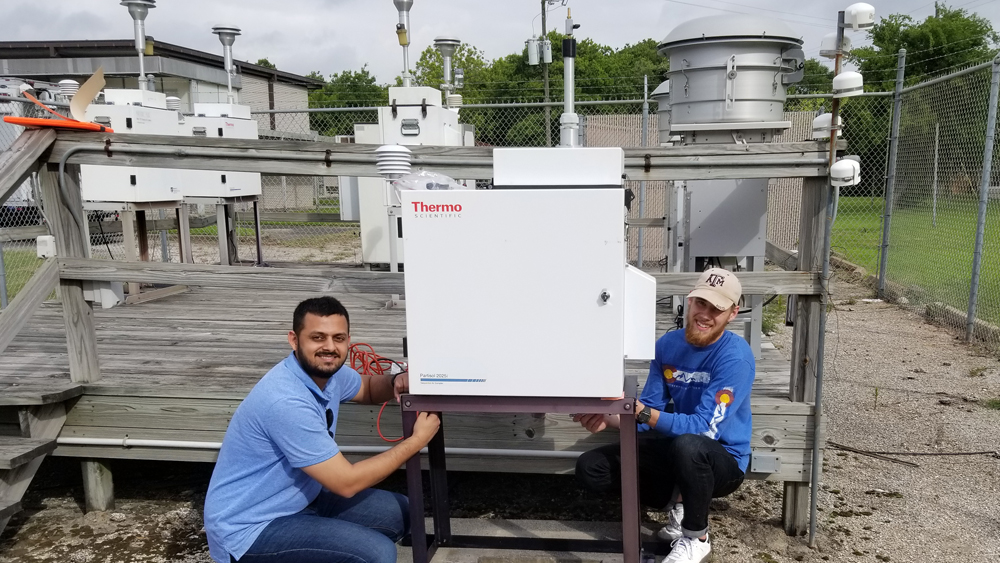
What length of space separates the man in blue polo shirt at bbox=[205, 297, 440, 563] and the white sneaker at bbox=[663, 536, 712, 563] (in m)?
1.00

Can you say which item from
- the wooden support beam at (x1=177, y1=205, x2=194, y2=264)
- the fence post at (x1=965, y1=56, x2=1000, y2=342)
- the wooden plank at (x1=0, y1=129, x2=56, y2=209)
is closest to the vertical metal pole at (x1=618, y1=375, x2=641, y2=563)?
the wooden plank at (x1=0, y1=129, x2=56, y2=209)

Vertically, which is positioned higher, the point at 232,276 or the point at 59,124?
the point at 59,124

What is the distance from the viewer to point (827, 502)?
3.59 m

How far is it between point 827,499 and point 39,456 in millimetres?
3567

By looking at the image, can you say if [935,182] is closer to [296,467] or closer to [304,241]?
[296,467]

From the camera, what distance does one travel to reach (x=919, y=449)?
4223 millimetres

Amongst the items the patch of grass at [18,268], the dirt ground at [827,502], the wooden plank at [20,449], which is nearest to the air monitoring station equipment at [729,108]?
the dirt ground at [827,502]

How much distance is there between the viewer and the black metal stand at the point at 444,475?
2201 millimetres

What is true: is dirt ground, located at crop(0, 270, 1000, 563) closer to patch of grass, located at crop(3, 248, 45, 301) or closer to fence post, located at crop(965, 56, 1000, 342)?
fence post, located at crop(965, 56, 1000, 342)

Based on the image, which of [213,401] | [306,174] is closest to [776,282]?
[306,174]

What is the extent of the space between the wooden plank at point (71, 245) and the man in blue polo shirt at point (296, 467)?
1.31 meters

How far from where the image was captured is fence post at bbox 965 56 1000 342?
19.9 feet

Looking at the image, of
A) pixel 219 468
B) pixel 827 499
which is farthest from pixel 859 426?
pixel 219 468

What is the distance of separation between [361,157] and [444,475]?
1.28 meters
